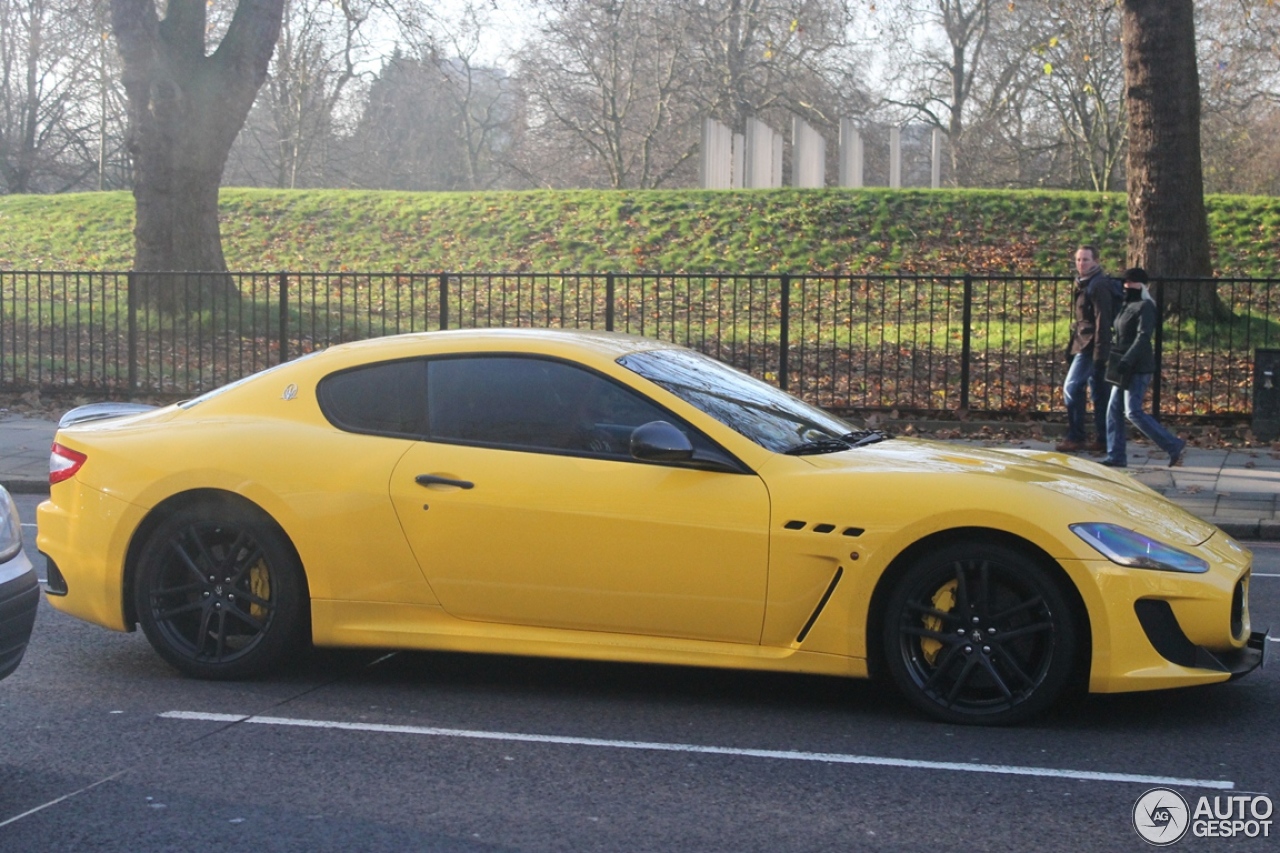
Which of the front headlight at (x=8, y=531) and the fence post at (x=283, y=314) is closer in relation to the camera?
the front headlight at (x=8, y=531)

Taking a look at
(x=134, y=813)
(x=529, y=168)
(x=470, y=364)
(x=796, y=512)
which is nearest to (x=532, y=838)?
(x=134, y=813)

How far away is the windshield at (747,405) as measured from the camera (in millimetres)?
5516

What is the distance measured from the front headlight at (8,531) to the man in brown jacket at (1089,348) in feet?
32.2

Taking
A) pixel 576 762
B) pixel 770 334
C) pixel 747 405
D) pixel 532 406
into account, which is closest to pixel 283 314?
pixel 770 334

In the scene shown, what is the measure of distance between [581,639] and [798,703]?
919 millimetres

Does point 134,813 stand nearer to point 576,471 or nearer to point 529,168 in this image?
point 576,471

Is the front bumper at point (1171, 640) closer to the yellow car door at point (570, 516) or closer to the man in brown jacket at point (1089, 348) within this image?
the yellow car door at point (570, 516)

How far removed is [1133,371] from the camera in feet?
38.7

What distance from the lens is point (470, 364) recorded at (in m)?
5.74

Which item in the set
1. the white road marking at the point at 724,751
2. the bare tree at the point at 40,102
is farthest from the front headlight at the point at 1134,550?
the bare tree at the point at 40,102

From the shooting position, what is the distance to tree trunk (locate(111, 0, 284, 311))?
1961cm

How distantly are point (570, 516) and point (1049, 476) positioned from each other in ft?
6.22

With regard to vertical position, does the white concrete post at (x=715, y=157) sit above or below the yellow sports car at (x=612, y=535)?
above

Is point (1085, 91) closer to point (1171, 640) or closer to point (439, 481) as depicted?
point (1171, 640)
